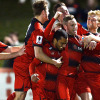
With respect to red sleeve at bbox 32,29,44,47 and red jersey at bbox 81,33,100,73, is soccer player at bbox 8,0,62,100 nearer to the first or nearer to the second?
red sleeve at bbox 32,29,44,47

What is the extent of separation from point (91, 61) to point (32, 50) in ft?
3.23

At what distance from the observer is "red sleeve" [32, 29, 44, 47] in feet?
21.1

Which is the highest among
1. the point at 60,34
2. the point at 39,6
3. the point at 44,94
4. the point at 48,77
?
the point at 39,6

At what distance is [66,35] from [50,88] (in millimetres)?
870

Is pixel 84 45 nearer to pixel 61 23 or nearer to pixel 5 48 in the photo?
pixel 61 23

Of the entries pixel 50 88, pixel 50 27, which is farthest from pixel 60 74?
pixel 50 27

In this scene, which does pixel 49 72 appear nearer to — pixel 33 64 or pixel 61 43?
pixel 33 64

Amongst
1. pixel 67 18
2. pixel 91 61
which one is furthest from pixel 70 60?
pixel 67 18

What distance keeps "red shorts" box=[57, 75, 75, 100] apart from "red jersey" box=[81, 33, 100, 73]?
49 cm

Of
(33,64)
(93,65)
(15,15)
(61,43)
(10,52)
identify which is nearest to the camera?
(61,43)

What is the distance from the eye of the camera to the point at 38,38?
6.46 meters

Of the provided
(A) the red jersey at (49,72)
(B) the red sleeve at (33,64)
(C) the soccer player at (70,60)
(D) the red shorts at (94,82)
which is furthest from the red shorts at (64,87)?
(D) the red shorts at (94,82)

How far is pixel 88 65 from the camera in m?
6.92

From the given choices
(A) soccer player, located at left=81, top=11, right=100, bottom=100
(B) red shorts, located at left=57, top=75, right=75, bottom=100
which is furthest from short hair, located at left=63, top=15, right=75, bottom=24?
(B) red shorts, located at left=57, top=75, right=75, bottom=100
